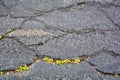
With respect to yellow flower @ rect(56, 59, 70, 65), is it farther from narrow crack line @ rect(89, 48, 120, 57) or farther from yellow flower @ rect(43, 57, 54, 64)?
narrow crack line @ rect(89, 48, 120, 57)

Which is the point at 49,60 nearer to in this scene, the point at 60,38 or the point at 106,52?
the point at 60,38

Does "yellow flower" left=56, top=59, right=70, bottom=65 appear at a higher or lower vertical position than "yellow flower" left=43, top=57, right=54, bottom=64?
lower

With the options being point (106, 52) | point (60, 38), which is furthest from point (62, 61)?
point (106, 52)

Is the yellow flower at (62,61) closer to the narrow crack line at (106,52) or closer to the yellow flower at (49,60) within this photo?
the yellow flower at (49,60)

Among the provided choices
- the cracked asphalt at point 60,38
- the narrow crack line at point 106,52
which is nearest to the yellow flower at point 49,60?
the cracked asphalt at point 60,38

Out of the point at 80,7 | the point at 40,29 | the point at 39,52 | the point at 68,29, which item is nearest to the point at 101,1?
the point at 80,7

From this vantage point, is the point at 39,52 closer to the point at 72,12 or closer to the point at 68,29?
the point at 68,29

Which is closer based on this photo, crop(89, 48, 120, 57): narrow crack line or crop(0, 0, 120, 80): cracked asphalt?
crop(0, 0, 120, 80): cracked asphalt

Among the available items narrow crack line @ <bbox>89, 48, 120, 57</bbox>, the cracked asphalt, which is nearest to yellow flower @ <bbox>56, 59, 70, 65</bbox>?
the cracked asphalt
